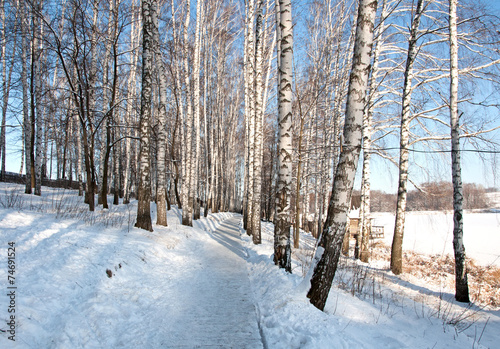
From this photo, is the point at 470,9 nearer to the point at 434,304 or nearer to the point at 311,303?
the point at 434,304

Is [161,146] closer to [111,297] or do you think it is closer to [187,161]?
[187,161]

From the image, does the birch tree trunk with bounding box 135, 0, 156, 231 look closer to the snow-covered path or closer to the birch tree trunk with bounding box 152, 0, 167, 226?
the birch tree trunk with bounding box 152, 0, 167, 226

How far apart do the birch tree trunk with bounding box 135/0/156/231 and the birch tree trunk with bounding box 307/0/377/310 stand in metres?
6.12

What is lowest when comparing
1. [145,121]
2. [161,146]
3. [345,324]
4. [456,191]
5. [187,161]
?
[345,324]

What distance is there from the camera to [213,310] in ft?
13.4

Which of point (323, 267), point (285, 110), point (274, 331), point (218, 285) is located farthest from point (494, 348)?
point (285, 110)

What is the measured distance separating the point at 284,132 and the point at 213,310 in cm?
412

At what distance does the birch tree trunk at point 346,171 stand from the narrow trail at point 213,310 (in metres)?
1.15

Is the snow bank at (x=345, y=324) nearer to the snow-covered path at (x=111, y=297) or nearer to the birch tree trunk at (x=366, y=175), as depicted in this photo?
the snow-covered path at (x=111, y=297)

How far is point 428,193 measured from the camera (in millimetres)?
10383

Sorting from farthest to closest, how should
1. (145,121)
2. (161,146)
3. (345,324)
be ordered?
(161,146)
(145,121)
(345,324)

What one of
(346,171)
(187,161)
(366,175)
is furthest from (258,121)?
(346,171)

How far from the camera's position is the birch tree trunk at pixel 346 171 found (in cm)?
376

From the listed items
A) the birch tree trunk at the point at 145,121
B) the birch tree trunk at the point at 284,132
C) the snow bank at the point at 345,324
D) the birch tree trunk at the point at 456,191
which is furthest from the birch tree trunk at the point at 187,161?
the birch tree trunk at the point at 456,191
